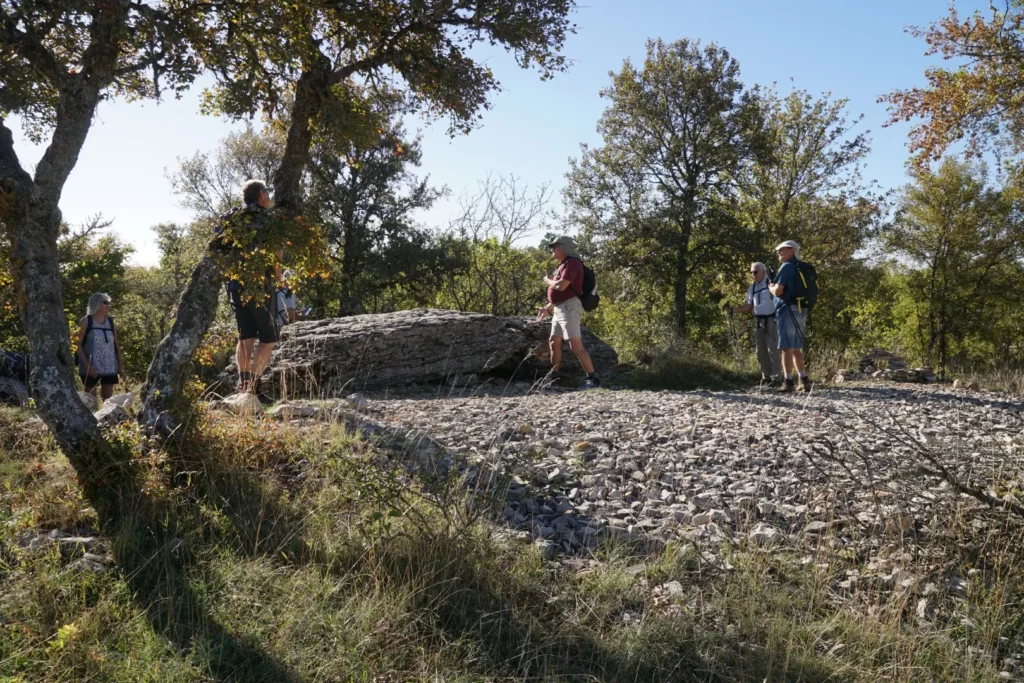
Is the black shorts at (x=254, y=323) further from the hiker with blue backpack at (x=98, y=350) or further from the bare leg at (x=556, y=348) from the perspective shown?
the bare leg at (x=556, y=348)

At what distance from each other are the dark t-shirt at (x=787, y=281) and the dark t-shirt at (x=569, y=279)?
2.81 m

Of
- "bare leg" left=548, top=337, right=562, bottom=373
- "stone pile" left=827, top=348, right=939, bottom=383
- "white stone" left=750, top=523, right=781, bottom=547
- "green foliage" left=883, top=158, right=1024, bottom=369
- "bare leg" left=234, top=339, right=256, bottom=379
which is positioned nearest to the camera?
"white stone" left=750, top=523, right=781, bottom=547

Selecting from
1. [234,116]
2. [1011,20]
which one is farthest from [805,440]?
[1011,20]

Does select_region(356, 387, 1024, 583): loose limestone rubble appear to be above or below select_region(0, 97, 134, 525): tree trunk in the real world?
below

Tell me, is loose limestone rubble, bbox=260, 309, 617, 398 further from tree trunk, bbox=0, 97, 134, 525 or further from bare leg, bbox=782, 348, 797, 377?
tree trunk, bbox=0, 97, 134, 525

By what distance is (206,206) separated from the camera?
30406 millimetres

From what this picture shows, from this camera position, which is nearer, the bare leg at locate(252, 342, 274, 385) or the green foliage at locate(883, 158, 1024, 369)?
the bare leg at locate(252, 342, 274, 385)

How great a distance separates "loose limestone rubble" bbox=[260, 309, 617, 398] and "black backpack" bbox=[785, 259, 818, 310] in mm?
3797

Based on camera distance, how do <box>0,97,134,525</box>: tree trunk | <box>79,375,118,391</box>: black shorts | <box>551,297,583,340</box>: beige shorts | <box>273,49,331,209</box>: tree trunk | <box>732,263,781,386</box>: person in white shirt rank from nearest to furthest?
<box>0,97,134,525</box>: tree trunk < <box>273,49,331,209</box>: tree trunk < <box>79,375,118,391</box>: black shorts < <box>551,297,583,340</box>: beige shorts < <box>732,263,781,386</box>: person in white shirt

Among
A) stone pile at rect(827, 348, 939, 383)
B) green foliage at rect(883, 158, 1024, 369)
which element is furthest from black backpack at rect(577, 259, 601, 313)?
green foliage at rect(883, 158, 1024, 369)

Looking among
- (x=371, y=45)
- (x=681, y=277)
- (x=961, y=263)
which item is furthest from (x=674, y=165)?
(x=371, y=45)

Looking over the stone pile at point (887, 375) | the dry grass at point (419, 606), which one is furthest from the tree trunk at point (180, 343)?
the stone pile at point (887, 375)

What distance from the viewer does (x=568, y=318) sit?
9.94 metres

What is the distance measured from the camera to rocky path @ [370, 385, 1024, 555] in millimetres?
4305
